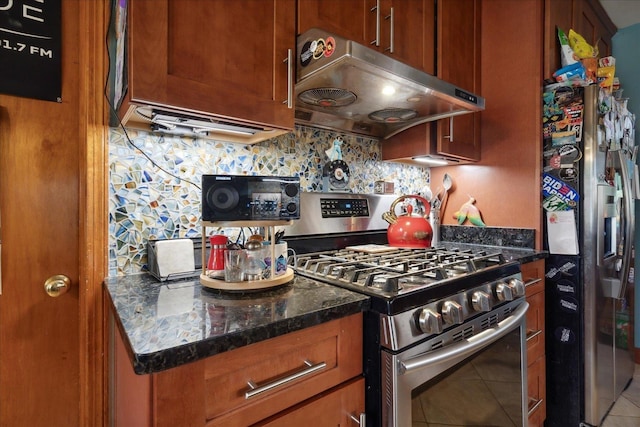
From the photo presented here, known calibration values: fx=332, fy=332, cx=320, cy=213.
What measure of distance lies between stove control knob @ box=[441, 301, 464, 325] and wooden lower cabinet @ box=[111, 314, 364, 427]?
0.26 meters

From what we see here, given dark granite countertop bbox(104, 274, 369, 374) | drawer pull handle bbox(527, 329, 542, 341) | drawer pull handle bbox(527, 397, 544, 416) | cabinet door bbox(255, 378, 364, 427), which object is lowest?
drawer pull handle bbox(527, 397, 544, 416)

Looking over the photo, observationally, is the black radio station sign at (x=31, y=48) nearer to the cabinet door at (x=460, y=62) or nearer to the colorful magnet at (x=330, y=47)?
the colorful magnet at (x=330, y=47)

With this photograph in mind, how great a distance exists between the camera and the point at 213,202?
3.05 feet

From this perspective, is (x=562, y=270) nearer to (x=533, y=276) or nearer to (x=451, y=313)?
(x=533, y=276)

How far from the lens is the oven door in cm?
82

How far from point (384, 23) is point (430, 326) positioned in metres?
1.14

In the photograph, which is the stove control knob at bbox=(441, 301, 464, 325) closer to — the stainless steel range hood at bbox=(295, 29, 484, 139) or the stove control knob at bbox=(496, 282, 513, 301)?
the stove control knob at bbox=(496, 282, 513, 301)

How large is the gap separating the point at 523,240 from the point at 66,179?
198 centimetres

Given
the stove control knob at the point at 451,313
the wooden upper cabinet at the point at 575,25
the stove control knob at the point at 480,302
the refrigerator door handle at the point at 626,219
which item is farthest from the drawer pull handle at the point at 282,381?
the refrigerator door handle at the point at 626,219

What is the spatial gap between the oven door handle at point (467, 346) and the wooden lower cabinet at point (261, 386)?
13cm

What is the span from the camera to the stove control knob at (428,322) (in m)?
0.86

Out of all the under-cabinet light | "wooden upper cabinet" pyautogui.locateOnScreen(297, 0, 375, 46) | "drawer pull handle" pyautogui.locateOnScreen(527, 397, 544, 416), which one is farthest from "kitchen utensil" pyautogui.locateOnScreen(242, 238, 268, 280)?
"drawer pull handle" pyautogui.locateOnScreen(527, 397, 544, 416)

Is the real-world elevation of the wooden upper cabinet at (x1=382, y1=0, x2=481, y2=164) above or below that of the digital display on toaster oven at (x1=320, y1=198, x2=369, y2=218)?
above

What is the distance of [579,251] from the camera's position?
1.59 meters
